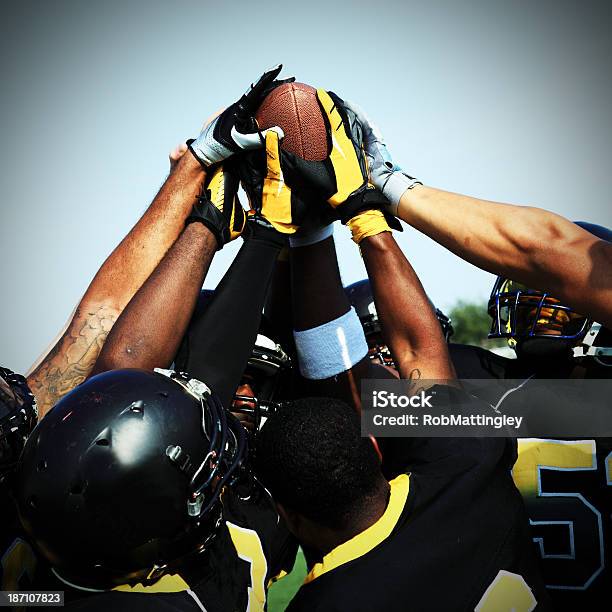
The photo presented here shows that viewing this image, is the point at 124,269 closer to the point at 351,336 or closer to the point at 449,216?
the point at 351,336

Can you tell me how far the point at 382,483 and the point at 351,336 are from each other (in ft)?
4.17

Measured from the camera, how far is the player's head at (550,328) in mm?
2793

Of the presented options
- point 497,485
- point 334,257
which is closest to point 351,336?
point 334,257

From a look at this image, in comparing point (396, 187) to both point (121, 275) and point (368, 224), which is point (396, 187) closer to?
point (368, 224)

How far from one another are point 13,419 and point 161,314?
2.13ft

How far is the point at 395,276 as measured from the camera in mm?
2684

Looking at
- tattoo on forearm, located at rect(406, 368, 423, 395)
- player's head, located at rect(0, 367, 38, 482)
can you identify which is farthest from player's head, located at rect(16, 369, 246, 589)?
tattoo on forearm, located at rect(406, 368, 423, 395)

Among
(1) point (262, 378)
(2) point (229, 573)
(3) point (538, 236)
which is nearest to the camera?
(2) point (229, 573)

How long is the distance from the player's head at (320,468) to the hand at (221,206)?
3.62 feet

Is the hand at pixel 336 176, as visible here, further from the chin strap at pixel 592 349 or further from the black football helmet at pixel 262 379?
the chin strap at pixel 592 349

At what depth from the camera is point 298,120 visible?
274cm

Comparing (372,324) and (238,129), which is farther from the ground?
(238,129)

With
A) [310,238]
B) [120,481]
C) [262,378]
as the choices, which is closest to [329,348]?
[262,378]

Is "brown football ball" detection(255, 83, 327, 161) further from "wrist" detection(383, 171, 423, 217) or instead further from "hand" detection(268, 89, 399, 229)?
"wrist" detection(383, 171, 423, 217)
